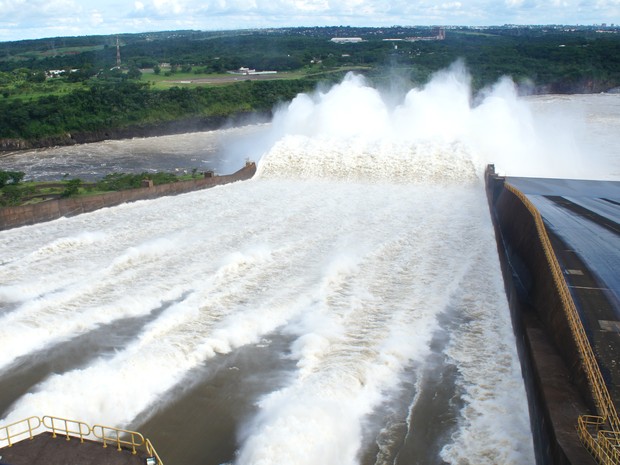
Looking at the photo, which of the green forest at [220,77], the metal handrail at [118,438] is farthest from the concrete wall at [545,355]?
the green forest at [220,77]

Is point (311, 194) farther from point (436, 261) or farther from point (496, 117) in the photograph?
point (496, 117)

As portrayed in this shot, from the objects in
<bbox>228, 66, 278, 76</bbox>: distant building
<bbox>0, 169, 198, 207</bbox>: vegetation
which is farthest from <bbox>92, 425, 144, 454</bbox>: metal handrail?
<bbox>228, 66, 278, 76</bbox>: distant building

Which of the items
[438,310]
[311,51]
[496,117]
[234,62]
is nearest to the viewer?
[438,310]

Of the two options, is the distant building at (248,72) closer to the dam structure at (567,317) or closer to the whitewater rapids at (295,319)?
the whitewater rapids at (295,319)

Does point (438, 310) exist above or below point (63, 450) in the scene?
below

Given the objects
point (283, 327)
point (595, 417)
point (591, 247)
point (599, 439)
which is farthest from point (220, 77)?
point (599, 439)

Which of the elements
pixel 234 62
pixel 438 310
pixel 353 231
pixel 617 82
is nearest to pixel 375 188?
pixel 353 231

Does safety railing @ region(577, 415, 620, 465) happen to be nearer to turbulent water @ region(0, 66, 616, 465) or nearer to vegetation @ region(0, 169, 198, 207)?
turbulent water @ region(0, 66, 616, 465)
